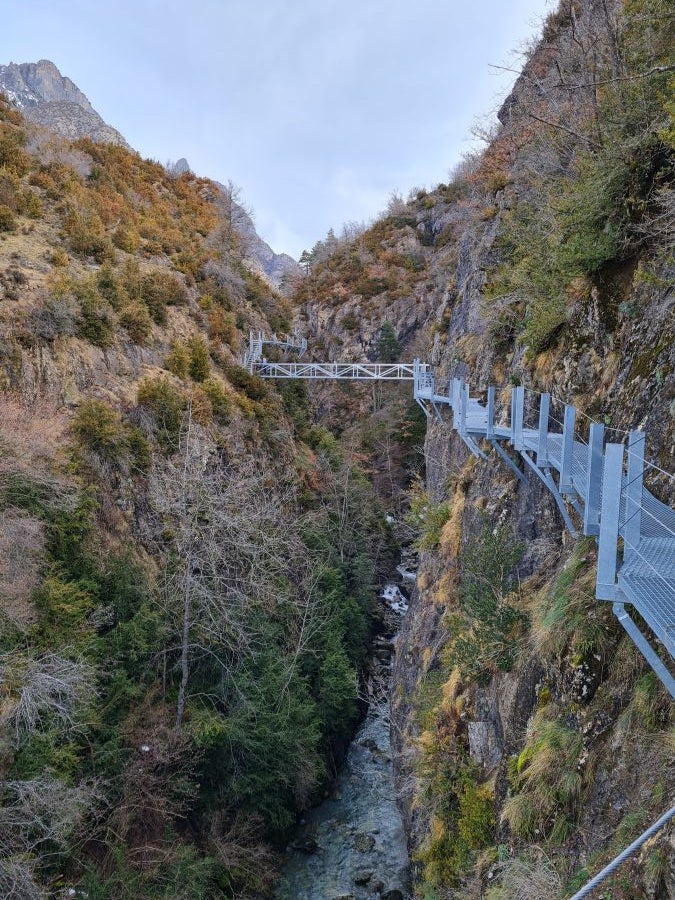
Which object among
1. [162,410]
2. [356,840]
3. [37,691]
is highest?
[162,410]

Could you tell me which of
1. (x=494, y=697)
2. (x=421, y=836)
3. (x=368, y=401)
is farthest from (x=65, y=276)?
(x=368, y=401)

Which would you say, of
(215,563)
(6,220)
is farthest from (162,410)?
(6,220)

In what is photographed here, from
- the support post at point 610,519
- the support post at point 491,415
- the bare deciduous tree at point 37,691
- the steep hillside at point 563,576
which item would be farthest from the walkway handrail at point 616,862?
the bare deciduous tree at point 37,691

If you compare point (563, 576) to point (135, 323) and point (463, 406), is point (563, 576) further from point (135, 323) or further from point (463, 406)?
point (135, 323)

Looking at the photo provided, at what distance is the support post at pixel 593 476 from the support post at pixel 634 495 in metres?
0.26

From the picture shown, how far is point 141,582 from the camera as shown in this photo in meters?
12.2

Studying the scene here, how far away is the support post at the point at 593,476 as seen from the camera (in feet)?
12.9

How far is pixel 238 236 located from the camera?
28.2 m

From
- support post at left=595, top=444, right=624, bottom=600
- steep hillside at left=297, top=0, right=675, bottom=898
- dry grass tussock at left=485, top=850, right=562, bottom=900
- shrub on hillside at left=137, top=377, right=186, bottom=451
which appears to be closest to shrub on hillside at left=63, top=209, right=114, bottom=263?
shrub on hillside at left=137, top=377, right=186, bottom=451

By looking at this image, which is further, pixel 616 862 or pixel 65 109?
pixel 65 109

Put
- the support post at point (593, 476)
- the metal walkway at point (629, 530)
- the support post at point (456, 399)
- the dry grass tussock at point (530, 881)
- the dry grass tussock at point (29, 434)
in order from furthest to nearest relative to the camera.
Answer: the dry grass tussock at point (29, 434), the support post at point (456, 399), the dry grass tussock at point (530, 881), the support post at point (593, 476), the metal walkway at point (629, 530)

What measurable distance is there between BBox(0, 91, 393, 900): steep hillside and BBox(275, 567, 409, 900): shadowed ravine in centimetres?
61

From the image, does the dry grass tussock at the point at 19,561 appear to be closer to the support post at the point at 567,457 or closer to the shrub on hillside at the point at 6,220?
the support post at the point at 567,457

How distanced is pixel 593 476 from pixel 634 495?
0.35m
